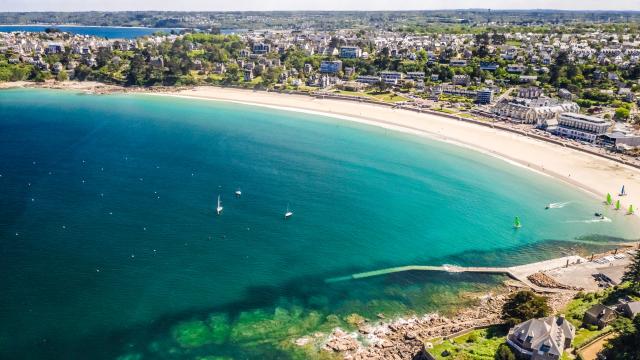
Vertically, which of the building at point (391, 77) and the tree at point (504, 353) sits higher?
the building at point (391, 77)

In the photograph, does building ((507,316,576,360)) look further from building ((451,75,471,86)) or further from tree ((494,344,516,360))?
building ((451,75,471,86))

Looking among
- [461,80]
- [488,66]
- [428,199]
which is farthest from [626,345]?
[488,66]

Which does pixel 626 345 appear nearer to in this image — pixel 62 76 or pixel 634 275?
pixel 634 275

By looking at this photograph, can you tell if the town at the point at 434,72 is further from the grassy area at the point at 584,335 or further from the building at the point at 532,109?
the grassy area at the point at 584,335

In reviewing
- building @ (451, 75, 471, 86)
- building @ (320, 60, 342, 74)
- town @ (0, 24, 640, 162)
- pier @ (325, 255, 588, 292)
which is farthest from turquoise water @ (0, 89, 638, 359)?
building @ (320, 60, 342, 74)

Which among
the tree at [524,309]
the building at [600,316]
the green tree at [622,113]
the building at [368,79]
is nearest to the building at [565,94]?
the green tree at [622,113]

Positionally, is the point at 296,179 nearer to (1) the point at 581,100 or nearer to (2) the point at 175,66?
(1) the point at 581,100

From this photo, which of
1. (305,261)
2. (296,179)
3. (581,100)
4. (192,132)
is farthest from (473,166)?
(192,132)
